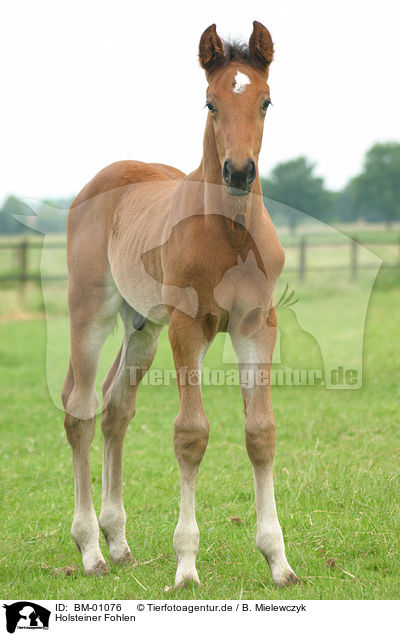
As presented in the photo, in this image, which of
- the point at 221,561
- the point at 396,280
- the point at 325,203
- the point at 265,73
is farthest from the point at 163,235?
the point at 325,203

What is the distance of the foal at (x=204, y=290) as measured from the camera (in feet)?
10.5

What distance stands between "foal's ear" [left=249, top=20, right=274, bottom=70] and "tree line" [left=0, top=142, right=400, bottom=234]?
125 feet

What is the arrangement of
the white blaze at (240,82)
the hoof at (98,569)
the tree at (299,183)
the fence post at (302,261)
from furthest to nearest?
the tree at (299,183)
the fence post at (302,261)
the hoof at (98,569)
the white blaze at (240,82)

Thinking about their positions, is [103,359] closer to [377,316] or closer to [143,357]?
[143,357]

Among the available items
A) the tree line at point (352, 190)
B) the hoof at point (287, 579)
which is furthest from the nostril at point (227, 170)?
the tree line at point (352, 190)

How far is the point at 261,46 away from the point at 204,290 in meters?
1.21

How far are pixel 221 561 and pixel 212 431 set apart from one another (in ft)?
9.76

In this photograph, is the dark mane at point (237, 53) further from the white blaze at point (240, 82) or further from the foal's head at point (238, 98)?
the white blaze at point (240, 82)

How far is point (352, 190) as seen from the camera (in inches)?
2057

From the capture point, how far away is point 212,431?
22.3 feet

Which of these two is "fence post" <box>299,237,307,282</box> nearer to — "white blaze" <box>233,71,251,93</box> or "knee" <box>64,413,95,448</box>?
"knee" <box>64,413,95,448</box>

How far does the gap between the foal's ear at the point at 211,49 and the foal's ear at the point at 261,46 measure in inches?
6.0
